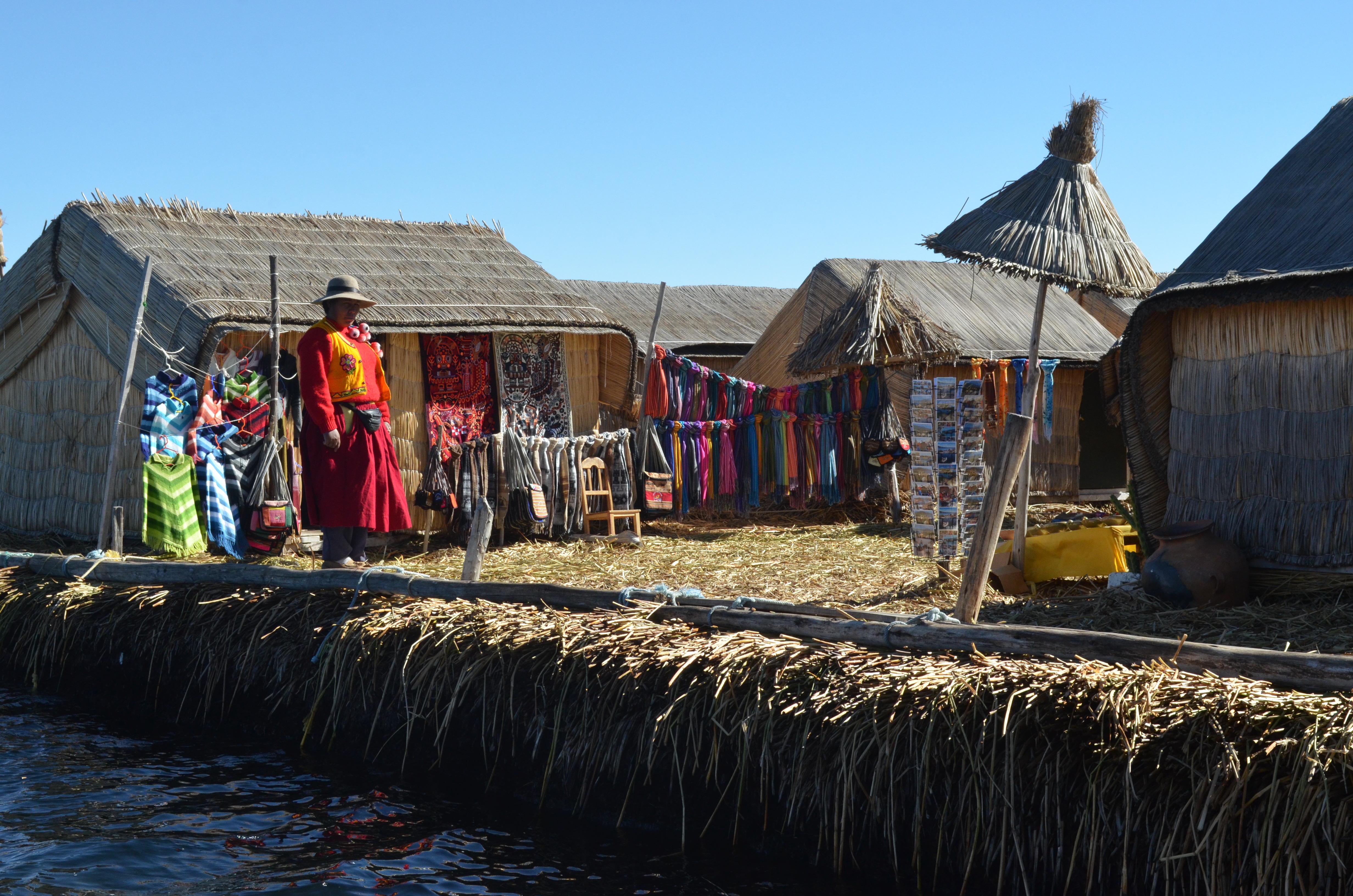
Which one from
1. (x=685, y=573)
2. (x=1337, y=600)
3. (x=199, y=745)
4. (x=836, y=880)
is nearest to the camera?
(x=836, y=880)

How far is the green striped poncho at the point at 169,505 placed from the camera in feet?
32.3

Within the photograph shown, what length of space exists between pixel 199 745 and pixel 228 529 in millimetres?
2575

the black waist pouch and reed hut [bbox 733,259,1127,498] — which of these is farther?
reed hut [bbox 733,259,1127,498]

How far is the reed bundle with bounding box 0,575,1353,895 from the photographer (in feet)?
14.0

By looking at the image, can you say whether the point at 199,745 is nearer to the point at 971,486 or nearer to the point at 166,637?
the point at 166,637

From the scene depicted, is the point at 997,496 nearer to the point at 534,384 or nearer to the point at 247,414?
the point at 247,414

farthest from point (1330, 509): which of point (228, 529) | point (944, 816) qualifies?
point (228, 529)

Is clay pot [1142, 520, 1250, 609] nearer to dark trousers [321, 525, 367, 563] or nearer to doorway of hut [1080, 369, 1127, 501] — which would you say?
dark trousers [321, 525, 367, 563]

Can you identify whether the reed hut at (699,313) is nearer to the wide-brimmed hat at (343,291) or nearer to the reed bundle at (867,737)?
the wide-brimmed hat at (343,291)

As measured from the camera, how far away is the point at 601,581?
31.5 feet

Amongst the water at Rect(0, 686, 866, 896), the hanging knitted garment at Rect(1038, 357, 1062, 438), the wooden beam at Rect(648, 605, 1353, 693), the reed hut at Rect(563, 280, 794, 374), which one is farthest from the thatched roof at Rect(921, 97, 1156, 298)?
the reed hut at Rect(563, 280, 794, 374)

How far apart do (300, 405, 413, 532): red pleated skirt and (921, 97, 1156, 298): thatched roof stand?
161 inches

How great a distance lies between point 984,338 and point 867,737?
1323 cm

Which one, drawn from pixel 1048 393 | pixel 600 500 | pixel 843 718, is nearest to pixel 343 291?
pixel 600 500
